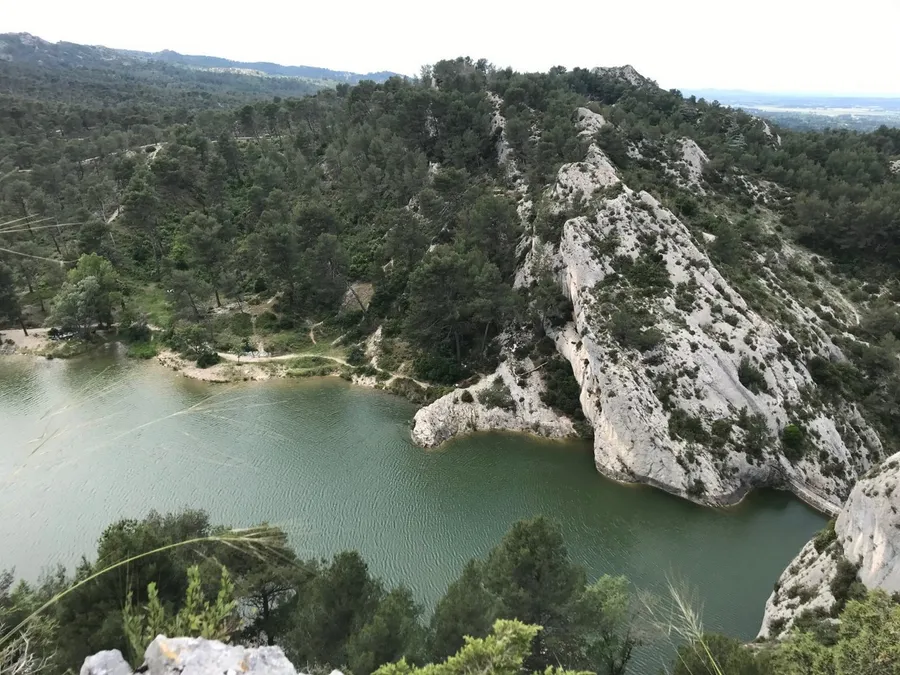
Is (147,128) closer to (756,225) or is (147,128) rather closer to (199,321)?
(199,321)

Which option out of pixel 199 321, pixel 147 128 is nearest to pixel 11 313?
pixel 199 321

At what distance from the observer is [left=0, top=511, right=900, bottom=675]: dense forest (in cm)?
1131

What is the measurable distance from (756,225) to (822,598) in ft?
150

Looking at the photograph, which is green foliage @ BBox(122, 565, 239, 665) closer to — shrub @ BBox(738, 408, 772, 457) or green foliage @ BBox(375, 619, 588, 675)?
green foliage @ BBox(375, 619, 588, 675)

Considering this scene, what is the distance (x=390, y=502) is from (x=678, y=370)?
23.0m

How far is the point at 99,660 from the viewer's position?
7656 mm

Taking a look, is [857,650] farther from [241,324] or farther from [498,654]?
[241,324]

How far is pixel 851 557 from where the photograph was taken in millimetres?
20312

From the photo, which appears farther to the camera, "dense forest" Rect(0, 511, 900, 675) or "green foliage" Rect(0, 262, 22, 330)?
"green foliage" Rect(0, 262, 22, 330)

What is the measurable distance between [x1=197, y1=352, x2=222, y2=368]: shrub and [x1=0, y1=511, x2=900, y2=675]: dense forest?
28.5 m

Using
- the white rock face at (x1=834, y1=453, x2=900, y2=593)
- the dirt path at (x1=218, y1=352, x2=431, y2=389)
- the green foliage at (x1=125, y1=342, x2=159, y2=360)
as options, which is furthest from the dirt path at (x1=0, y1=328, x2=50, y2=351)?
the white rock face at (x1=834, y1=453, x2=900, y2=593)

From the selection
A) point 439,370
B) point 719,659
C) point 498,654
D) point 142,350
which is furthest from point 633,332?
point 142,350

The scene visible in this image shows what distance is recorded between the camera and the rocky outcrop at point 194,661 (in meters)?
7.30

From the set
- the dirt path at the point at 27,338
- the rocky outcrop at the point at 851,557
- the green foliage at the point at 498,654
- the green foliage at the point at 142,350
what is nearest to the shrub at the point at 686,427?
the rocky outcrop at the point at 851,557
